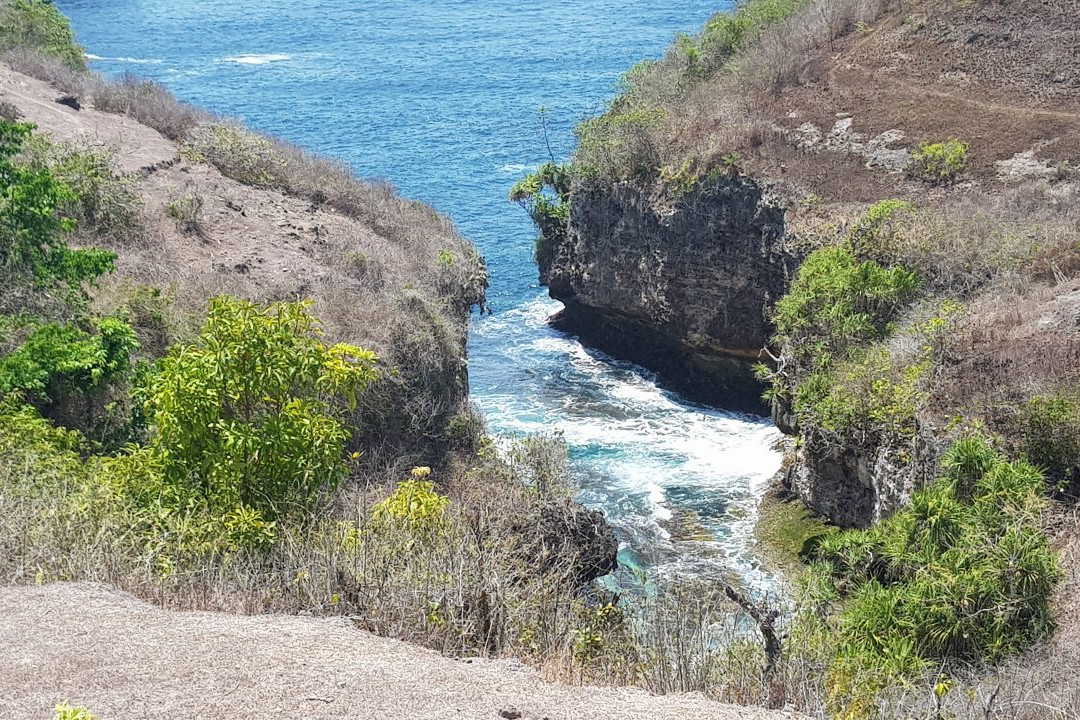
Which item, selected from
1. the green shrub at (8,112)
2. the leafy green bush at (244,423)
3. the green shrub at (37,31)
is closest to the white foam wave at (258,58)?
the green shrub at (37,31)

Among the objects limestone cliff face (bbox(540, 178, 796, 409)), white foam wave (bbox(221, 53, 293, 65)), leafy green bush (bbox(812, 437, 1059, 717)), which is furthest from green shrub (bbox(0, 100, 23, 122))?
white foam wave (bbox(221, 53, 293, 65))

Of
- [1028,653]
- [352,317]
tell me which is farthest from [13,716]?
[352,317]

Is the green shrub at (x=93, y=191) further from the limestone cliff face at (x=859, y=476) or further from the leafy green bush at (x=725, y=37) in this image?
Result: the leafy green bush at (x=725, y=37)

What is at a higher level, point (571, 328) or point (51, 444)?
point (51, 444)

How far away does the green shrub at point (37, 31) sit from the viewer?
48.4m

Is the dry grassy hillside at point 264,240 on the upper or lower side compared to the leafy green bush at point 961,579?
upper

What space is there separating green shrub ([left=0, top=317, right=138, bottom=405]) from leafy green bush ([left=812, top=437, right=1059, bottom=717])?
536 inches

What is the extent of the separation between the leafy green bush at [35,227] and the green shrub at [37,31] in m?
27.5

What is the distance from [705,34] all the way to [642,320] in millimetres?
14424

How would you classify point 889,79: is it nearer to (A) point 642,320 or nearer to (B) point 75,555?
(A) point 642,320

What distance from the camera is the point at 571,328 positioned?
49.0 metres

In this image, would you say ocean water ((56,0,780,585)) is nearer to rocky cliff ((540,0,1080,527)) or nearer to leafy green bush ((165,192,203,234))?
rocky cliff ((540,0,1080,527))

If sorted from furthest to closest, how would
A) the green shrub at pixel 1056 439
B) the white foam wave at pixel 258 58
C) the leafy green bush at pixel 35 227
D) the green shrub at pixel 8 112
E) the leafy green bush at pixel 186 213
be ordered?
the white foam wave at pixel 258 58, the green shrub at pixel 8 112, the leafy green bush at pixel 186 213, the leafy green bush at pixel 35 227, the green shrub at pixel 1056 439

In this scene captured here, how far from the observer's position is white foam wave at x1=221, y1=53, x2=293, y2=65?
81.5 m
